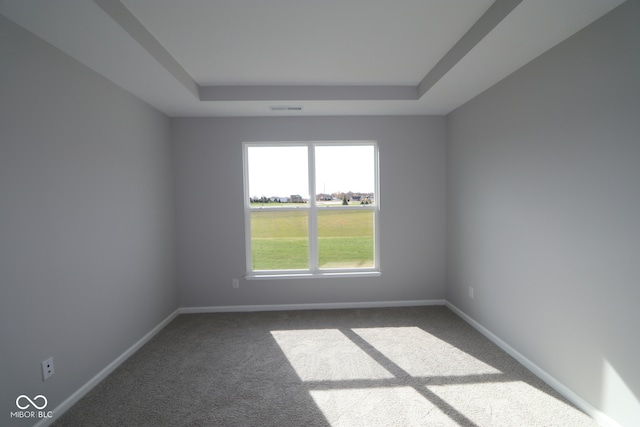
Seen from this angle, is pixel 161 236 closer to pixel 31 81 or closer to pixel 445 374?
pixel 31 81

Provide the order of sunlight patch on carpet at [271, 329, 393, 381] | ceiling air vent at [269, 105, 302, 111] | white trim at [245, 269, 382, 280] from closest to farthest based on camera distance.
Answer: sunlight patch on carpet at [271, 329, 393, 381] → ceiling air vent at [269, 105, 302, 111] → white trim at [245, 269, 382, 280]

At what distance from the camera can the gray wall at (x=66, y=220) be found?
5.70 feet

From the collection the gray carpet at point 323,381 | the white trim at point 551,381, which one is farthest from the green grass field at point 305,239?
the white trim at point 551,381

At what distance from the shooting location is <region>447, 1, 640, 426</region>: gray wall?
1.71 meters

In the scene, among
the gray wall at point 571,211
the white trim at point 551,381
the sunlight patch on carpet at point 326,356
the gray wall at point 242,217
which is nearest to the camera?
the gray wall at point 571,211

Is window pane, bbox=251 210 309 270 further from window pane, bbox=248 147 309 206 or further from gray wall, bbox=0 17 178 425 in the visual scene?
gray wall, bbox=0 17 178 425

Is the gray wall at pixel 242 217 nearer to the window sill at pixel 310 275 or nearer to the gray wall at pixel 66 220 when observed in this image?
the window sill at pixel 310 275

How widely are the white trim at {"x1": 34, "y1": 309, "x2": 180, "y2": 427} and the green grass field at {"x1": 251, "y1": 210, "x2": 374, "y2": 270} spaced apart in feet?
4.56

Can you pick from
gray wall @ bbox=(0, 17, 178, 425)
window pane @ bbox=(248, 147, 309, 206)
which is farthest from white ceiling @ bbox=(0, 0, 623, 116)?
window pane @ bbox=(248, 147, 309, 206)

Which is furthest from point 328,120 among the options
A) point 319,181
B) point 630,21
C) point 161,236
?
point 630,21

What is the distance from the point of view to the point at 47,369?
1937 mm

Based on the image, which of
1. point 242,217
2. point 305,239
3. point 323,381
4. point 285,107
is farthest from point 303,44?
point 323,381

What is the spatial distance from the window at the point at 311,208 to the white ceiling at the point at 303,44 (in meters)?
0.76

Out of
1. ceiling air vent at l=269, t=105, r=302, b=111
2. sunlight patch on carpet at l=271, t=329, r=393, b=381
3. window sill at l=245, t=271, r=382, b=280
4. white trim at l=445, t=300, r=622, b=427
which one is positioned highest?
ceiling air vent at l=269, t=105, r=302, b=111
